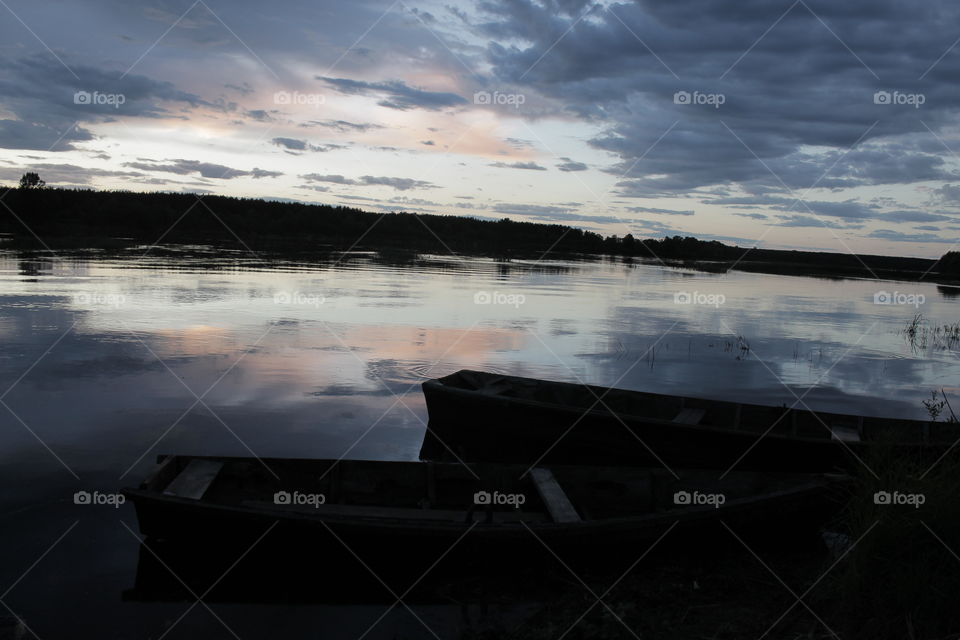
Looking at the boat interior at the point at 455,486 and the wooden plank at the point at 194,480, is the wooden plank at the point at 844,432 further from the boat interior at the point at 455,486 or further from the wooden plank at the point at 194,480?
the wooden plank at the point at 194,480

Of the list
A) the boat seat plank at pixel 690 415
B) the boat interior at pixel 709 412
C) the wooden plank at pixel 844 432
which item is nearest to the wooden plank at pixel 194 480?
the boat interior at pixel 709 412

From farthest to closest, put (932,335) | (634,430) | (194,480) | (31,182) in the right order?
(31,182) → (932,335) → (634,430) → (194,480)

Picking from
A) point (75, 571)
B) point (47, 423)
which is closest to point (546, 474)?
point (75, 571)

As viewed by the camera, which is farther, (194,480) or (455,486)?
(455,486)

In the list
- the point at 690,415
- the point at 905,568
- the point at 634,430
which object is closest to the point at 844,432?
the point at 690,415

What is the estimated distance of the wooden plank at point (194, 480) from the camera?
22.2 ft

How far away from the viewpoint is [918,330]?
24.3 m

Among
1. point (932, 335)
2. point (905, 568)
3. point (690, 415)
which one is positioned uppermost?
point (932, 335)

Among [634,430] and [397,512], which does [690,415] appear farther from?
[397,512]

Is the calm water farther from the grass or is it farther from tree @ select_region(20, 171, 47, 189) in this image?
tree @ select_region(20, 171, 47, 189)

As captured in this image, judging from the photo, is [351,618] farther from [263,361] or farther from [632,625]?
[263,361]

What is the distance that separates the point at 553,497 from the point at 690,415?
422cm

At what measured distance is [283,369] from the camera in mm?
14039

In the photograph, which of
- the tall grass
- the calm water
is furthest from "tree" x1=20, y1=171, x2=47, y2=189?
the tall grass
